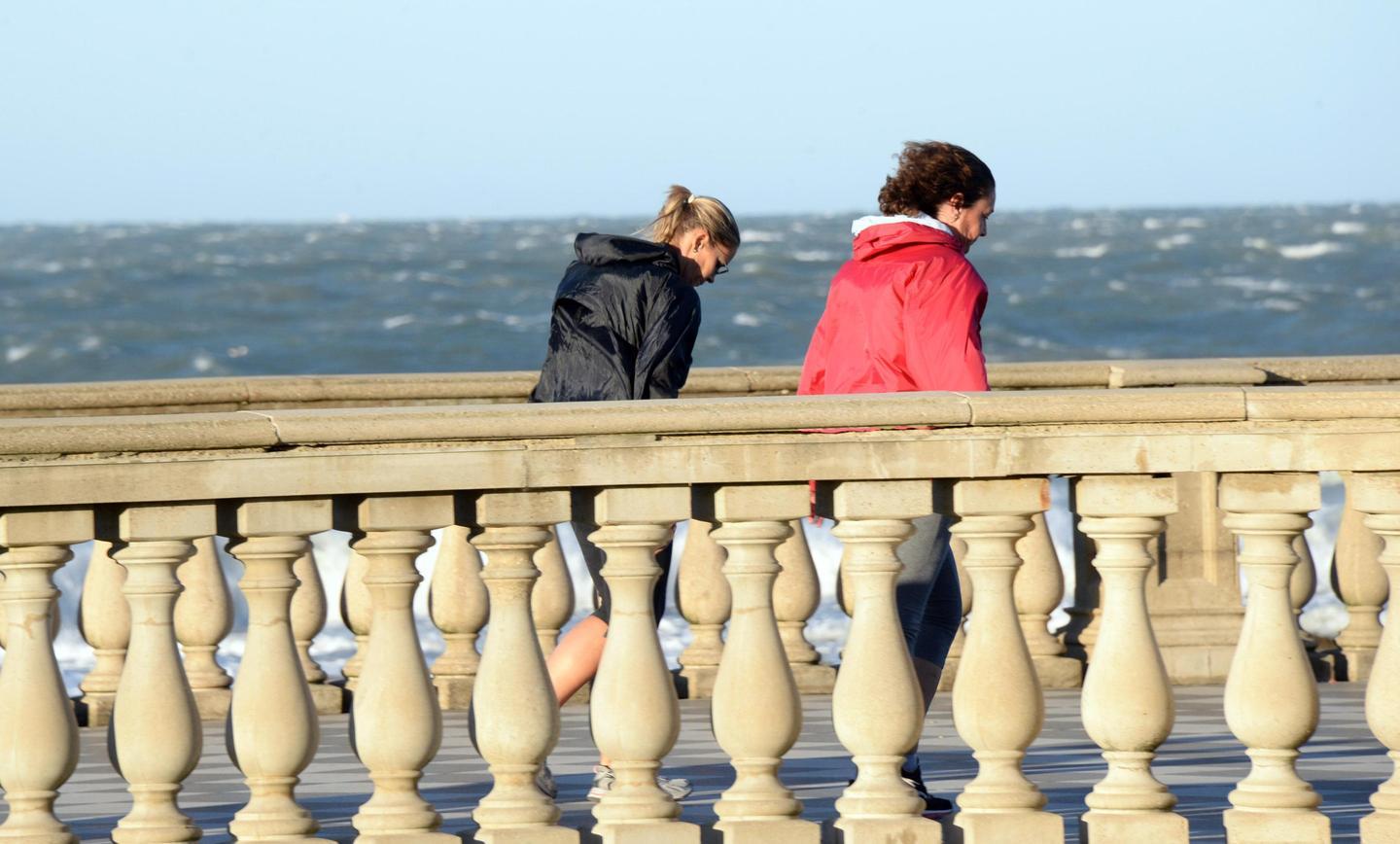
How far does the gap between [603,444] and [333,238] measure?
7298 cm

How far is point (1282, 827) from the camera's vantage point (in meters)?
3.89

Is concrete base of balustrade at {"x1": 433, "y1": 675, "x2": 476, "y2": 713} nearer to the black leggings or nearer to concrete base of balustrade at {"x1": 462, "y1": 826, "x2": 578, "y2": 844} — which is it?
the black leggings

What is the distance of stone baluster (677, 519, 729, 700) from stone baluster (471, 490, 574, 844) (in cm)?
220

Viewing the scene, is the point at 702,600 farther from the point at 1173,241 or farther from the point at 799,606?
the point at 1173,241

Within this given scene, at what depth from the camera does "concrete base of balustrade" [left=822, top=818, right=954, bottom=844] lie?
388 centimetres

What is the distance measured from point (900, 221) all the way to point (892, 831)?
54.0 inches

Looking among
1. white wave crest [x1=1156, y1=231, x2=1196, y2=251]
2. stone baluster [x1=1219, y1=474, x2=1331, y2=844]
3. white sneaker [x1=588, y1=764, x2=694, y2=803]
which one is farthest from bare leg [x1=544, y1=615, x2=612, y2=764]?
white wave crest [x1=1156, y1=231, x2=1196, y2=251]

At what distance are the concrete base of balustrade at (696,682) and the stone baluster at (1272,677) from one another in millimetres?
2553

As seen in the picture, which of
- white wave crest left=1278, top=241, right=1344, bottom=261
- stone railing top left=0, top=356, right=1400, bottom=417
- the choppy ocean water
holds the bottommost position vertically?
stone railing top left=0, top=356, right=1400, bottom=417

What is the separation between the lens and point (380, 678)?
12.4 feet

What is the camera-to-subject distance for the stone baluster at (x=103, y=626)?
5.88 meters

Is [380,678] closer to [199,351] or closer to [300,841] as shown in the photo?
[300,841]

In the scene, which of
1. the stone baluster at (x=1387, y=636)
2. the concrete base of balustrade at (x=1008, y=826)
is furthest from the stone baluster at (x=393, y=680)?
the stone baluster at (x=1387, y=636)

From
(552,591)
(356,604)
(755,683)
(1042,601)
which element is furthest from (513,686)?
(1042,601)
